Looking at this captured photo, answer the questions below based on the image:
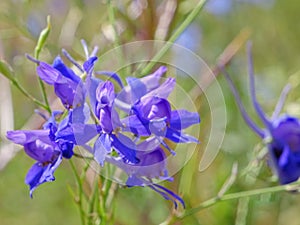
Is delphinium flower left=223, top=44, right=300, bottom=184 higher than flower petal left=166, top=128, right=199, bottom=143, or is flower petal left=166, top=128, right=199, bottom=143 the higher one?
delphinium flower left=223, top=44, right=300, bottom=184

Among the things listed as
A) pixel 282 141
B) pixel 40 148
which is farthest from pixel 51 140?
pixel 282 141

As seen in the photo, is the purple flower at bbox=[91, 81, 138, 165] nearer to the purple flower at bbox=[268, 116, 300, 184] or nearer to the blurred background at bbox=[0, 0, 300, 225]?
the blurred background at bbox=[0, 0, 300, 225]

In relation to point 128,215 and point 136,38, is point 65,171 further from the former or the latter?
point 136,38

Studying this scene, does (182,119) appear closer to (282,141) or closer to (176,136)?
(176,136)

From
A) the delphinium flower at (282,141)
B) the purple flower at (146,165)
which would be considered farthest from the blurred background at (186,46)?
the purple flower at (146,165)

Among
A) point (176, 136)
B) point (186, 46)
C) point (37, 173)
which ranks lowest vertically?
point (37, 173)

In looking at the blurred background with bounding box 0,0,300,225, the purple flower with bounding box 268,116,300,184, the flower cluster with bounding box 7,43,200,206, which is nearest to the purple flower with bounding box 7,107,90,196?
the flower cluster with bounding box 7,43,200,206
